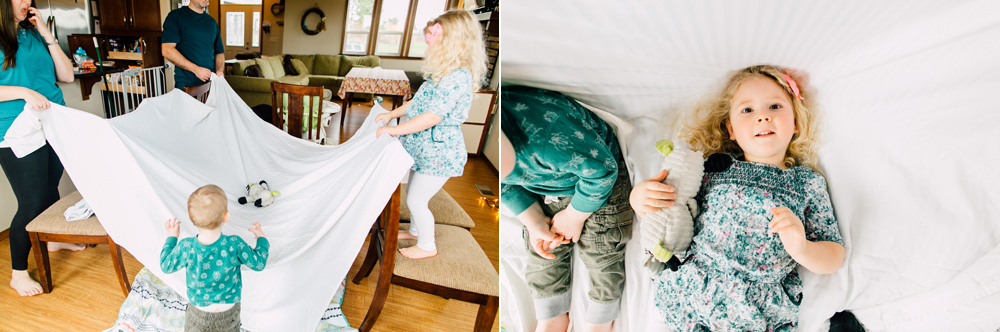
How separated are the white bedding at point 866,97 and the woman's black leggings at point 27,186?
5.40ft

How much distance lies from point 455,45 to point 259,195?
2.99ft

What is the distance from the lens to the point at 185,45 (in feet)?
6.32

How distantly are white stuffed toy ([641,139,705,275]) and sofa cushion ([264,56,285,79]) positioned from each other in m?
5.40

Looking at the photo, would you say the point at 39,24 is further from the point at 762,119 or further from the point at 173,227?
the point at 762,119

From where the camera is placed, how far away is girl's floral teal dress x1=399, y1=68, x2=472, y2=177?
3.63 feet

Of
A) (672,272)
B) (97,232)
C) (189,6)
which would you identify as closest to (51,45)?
(97,232)

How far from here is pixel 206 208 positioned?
3.03ft

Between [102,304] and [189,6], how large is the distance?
1312mm

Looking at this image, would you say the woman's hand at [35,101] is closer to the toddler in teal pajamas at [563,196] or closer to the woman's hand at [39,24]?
the woman's hand at [39,24]

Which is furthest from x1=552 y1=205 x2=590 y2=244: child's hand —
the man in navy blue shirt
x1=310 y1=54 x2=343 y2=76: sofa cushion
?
x1=310 y1=54 x2=343 y2=76: sofa cushion

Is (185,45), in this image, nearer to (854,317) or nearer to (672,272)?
(672,272)

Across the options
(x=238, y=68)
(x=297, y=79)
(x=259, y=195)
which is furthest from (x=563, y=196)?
(x=297, y=79)

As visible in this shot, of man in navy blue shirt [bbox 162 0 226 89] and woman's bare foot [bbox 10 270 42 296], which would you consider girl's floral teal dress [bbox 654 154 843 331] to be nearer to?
woman's bare foot [bbox 10 270 42 296]

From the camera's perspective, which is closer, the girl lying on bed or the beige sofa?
the girl lying on bed
